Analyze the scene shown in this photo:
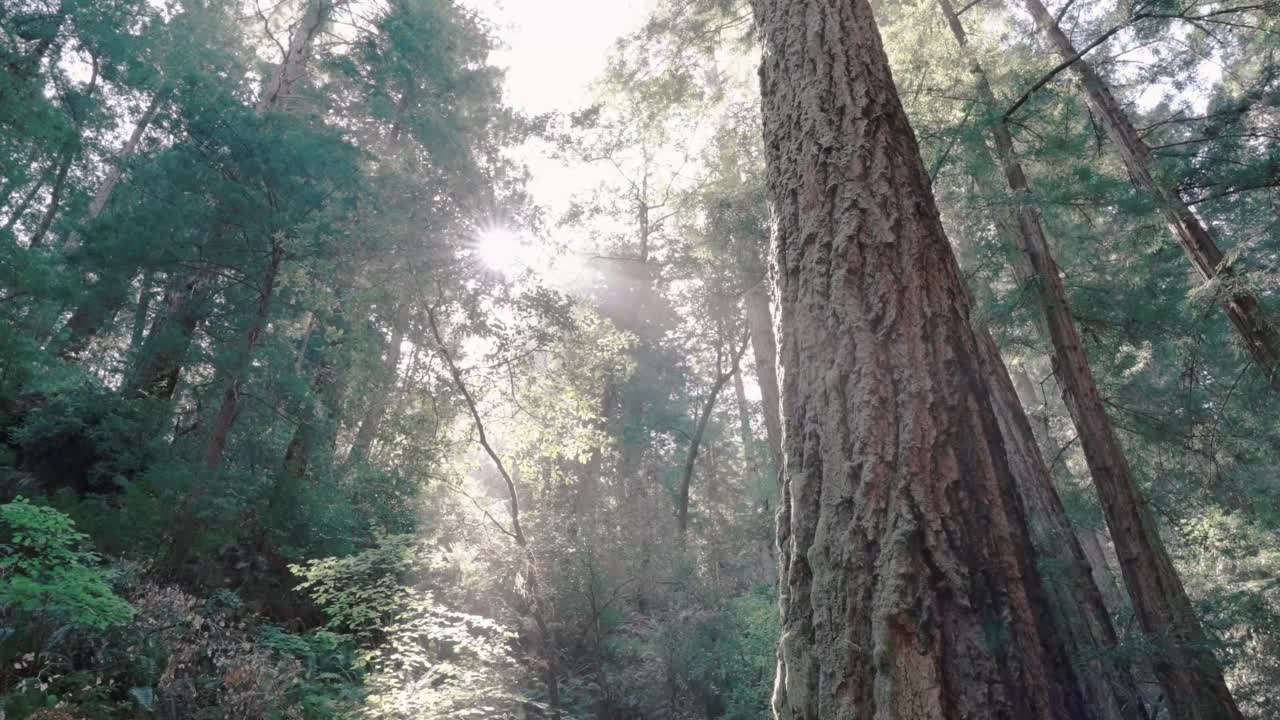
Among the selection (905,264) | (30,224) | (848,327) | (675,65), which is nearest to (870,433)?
(848,327)

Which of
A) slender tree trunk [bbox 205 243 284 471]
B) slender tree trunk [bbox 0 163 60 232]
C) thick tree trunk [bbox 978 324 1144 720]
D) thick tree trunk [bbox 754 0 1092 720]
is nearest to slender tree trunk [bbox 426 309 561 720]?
slender tree trunk [bbox 205 243 284 471]

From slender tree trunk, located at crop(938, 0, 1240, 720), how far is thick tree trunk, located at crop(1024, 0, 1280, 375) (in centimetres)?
116

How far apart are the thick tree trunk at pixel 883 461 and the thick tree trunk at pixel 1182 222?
482 centimetres

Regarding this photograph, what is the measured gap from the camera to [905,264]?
1.97 m

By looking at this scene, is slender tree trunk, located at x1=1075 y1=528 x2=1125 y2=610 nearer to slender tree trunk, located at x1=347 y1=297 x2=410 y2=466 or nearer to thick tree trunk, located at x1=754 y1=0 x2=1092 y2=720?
thick tree trunk, located at x1=754 y1=0 x2=1092 y2=720

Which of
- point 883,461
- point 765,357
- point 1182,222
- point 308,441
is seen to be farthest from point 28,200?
point 1182,222

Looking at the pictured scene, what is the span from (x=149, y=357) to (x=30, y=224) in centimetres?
1028

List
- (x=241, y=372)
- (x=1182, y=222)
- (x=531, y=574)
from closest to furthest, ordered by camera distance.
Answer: (x=1182, y=222) < (x=531, y=574) < (x=241, y=372)

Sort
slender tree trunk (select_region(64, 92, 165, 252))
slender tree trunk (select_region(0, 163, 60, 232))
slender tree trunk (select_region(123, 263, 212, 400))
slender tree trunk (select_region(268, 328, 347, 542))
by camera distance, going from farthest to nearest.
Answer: slender tree trunk (select_region(64, 92, 165, 252)) < slender tree trunk (select_region(0, 163, 60, 232)) < slender tree trunk (select_region(123, 263, 212, 400)) < slender tree trunk (select_region(268, 328, 347, 542))

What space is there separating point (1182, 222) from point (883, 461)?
6779 millimetres

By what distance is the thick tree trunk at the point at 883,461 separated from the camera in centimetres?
156

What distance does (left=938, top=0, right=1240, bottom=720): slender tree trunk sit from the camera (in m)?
4.03

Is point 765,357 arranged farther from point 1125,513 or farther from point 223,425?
point 223,425

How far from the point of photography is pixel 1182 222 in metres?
6.16
